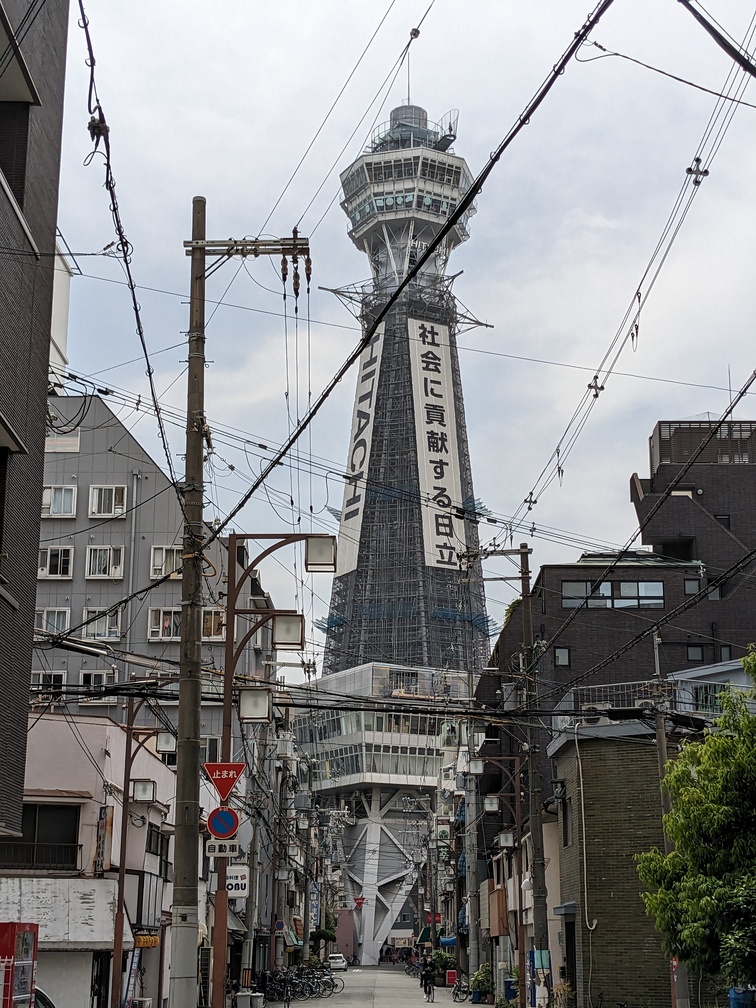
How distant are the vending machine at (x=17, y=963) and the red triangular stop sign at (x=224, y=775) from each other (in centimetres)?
331

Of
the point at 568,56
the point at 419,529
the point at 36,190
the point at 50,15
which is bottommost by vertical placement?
the point at 568,56

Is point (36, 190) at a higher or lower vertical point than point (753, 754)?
higher

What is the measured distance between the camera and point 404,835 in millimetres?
177750

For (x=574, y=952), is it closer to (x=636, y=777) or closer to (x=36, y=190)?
(x=636, y=777)

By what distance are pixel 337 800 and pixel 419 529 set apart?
128 feet

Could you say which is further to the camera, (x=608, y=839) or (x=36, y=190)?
(x=608, y=839)

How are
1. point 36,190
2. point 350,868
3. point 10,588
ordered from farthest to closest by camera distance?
point 350,868 < point 36,190 < point 10,588

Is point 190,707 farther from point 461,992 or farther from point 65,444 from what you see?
point 461,992

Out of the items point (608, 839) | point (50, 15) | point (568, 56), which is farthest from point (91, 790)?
point (568, 56)

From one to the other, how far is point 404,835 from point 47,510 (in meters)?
125

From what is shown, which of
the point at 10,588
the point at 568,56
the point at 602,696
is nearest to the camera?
the point at 568,56

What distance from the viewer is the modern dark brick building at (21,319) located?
17.5m

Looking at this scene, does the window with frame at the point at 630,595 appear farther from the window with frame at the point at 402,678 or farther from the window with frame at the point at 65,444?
the window with frame at the point at 402,678

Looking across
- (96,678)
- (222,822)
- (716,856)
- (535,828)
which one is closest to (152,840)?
(535,828)
